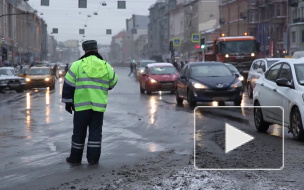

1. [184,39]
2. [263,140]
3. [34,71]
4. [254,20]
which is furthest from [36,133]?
[184,39]

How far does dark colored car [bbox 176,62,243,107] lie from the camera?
21578 millimetres

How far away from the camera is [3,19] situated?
102875 millimetres

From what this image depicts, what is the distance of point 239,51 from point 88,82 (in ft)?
114

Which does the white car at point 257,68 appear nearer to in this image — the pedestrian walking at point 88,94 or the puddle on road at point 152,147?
the puddle on road at point 152,147

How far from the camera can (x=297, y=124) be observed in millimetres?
11789

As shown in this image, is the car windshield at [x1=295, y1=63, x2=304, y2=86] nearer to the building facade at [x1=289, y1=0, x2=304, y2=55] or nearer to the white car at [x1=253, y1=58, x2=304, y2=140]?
the white car at [x1=253, y1=58, x2=304, y2=140]

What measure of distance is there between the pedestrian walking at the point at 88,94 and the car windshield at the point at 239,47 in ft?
112

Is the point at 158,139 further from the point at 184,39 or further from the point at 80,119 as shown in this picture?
the point at 184,39

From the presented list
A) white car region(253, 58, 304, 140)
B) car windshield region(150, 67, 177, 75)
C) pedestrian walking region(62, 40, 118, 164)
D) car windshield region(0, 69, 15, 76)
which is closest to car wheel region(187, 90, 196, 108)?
white car region(253, 58, 304, 140)

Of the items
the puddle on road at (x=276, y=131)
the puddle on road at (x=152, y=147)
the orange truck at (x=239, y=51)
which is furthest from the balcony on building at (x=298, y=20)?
the puddle on road at (x=152, y=147)

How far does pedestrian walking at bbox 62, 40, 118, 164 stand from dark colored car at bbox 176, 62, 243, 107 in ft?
40.5

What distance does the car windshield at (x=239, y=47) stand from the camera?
43250 millimetres

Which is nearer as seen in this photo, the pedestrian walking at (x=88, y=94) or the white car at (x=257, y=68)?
the pedestrian walking at (x=88, y=94)

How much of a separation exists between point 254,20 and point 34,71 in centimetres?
5462
